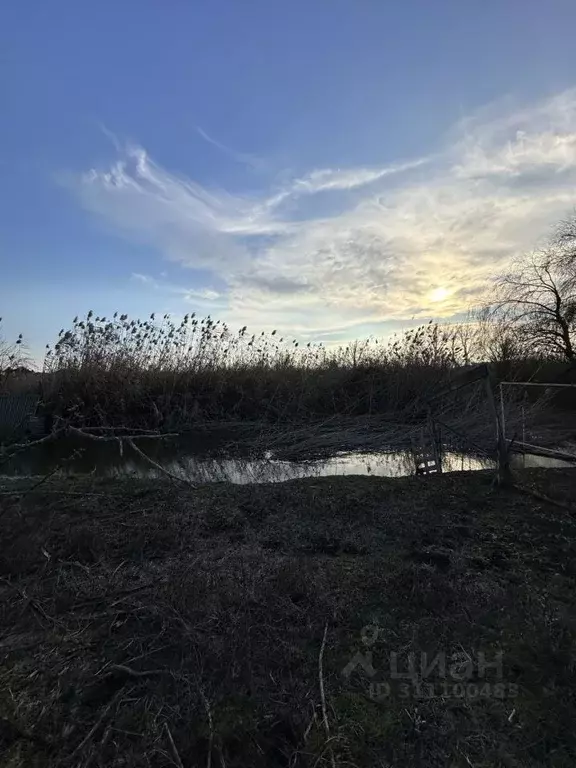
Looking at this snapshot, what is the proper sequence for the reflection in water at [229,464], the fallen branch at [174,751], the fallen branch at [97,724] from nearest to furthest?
the fallen branch at [174,751] → the fallen branch at [97,724] → the reflection in water at [229,464]

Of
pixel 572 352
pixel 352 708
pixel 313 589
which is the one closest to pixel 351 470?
pixel 313 589

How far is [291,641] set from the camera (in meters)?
2.62

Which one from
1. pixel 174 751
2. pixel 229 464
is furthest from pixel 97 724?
pixel 229 464

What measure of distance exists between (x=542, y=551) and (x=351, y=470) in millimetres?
5000

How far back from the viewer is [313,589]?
318 cm

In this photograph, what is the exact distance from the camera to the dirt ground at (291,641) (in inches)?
77.4

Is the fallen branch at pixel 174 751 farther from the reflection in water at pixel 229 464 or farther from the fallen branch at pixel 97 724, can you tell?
the reflection in water at pixel 229 464

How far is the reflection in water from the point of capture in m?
8.56

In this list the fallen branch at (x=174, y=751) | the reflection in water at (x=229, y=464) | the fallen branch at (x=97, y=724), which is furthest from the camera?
the reflection in water at (x=229, y=464)

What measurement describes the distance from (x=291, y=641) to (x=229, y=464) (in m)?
7.23

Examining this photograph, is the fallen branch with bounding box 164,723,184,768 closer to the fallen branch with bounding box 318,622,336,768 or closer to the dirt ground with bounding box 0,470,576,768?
the dirt ground with bounding box 0,470,576,768

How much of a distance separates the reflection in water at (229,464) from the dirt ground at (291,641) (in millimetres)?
3814

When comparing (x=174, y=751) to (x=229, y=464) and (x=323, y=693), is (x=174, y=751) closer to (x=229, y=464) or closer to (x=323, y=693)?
(x=323, y=693)

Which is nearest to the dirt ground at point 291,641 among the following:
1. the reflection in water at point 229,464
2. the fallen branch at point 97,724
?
the fallen branch at point 97,724
